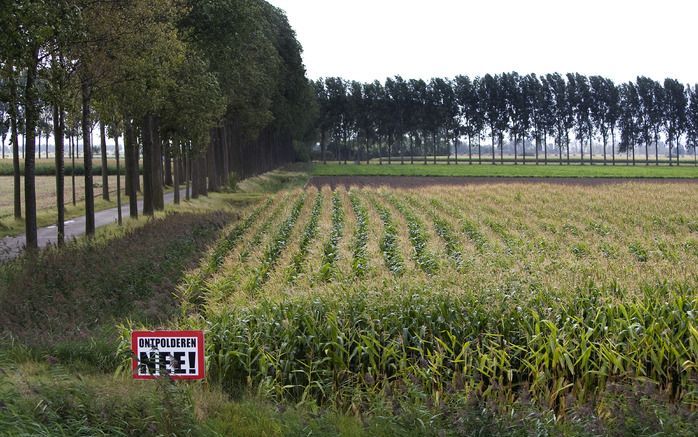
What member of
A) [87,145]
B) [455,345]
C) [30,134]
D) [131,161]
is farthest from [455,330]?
[131,161]

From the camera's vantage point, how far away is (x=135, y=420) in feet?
23.8

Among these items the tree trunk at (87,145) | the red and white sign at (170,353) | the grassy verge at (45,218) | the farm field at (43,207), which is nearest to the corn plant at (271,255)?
the red and white sign at (170,353)

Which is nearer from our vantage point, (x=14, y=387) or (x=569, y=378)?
(x=14, y=387)

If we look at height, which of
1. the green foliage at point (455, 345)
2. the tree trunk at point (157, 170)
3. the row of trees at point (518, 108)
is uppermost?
the row of trees at point (518, 108)

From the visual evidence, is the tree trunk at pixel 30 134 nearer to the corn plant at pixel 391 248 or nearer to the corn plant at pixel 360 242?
the corn plant at pixel 360 242

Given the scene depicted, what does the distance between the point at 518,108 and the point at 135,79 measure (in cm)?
11613

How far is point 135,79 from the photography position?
2350cm

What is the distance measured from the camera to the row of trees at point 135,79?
1745 cm

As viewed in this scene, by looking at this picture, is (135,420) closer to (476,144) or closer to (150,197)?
(150,197)

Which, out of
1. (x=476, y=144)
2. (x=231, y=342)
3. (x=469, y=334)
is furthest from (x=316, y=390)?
(x=476, y=144)

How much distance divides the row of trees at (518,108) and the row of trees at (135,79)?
75402 mm

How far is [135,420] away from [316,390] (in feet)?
8.69

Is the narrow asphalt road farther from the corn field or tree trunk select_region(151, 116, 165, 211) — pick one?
the corn field

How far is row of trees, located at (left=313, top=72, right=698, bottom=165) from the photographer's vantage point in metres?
132
